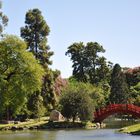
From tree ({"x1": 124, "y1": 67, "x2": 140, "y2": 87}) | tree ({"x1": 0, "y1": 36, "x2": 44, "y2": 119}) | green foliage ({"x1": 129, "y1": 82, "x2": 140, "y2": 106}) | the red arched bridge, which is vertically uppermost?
tree ({"x1": 124, "y1": 67, "x2": 140, "y2": 87})

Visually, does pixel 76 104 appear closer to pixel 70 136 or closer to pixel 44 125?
pixel 44 125

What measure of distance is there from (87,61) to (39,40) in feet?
67.0

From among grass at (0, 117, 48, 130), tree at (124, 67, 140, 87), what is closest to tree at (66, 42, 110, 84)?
tree at (124, 67, 140, 87)

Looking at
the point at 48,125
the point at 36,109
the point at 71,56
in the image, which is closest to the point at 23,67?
the point at 48,125

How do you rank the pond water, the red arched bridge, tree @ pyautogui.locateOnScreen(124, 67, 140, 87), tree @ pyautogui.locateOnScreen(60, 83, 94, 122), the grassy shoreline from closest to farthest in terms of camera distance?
the pond water → the grassy shoreline → tree @ pyautogui.locateOnScreen(60, 83, 94, 122) → the red arched bridge → tree @ pyautogui.locateOnScreen(124, 67, 140, 87)

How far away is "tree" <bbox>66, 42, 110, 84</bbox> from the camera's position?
92.3 meters

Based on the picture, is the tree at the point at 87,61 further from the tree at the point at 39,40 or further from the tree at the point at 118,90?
the tree at the point at 39,40

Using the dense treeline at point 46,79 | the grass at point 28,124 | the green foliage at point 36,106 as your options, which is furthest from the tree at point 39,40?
the grass at point 28,124

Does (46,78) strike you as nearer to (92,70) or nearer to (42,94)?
(42,94)

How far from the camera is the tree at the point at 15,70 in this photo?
52094mm

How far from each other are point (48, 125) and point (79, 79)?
32.6 metres

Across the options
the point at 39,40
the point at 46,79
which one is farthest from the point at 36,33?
the point at 46,79

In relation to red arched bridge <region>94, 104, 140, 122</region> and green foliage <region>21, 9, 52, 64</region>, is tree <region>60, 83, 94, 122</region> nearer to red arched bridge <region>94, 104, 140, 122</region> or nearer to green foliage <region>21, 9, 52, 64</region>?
red arched bridge <region>94, 104, 140, 122</region>

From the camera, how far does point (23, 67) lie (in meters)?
53.7
